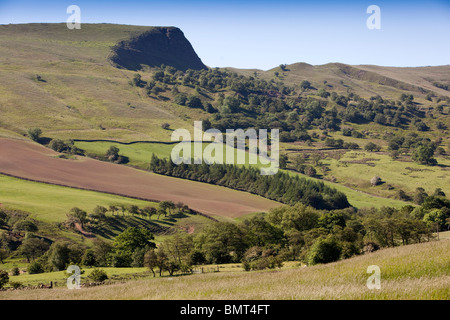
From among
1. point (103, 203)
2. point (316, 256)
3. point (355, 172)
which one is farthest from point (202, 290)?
point (355, 172)

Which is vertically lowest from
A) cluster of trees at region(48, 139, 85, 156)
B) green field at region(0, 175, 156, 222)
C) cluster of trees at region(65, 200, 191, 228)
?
cluster of trees at region(65, 200, 191, 228)

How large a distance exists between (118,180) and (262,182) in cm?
5675

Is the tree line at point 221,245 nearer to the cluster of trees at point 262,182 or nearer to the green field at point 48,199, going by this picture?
the green field at point 48,199

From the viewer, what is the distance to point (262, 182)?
156625 millimetres

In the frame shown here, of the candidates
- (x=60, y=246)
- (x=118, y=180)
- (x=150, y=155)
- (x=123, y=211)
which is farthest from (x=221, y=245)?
(x=150, y=155)

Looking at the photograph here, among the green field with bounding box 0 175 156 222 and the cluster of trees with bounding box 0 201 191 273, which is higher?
the green field with bounding box 0 175 156 222

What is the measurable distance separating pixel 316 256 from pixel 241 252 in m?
26.1

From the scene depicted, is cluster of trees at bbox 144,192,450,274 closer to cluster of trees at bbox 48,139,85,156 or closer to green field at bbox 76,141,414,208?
green field at bbox 76,141,414,208

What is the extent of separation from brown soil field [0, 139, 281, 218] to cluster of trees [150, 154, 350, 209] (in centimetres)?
700

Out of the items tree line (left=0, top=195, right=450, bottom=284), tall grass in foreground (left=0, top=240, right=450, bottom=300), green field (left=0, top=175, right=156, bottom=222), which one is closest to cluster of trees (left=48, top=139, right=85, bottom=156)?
green field (left=0, top=175, right=156, bottom=222)

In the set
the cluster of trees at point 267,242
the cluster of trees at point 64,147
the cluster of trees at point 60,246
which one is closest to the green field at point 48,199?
the cluster of trees at point 60,246

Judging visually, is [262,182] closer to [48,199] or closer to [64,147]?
[48,199]

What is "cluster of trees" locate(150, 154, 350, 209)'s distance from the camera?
5812 inches
